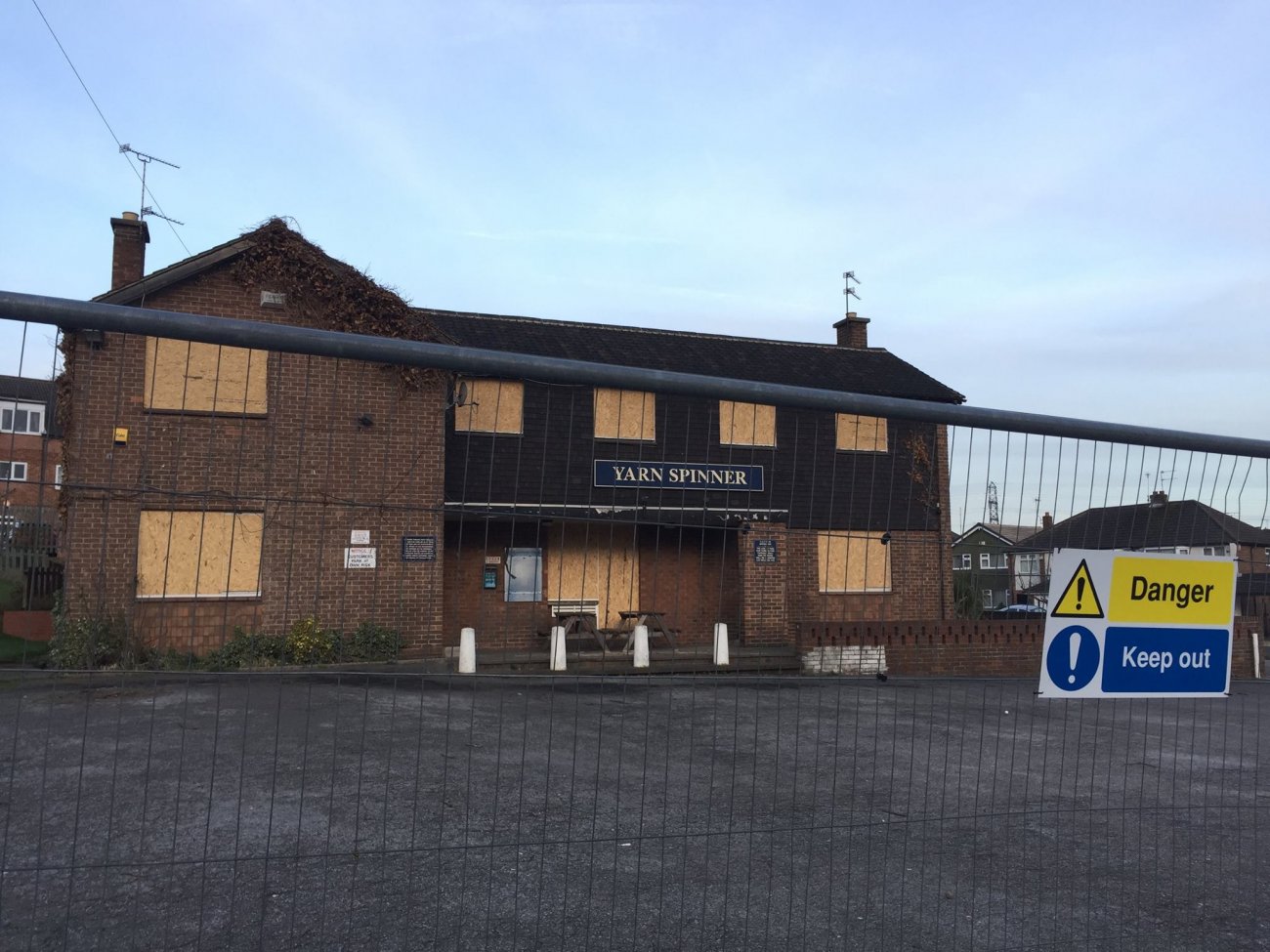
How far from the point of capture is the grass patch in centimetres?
271

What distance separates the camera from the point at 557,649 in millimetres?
3322

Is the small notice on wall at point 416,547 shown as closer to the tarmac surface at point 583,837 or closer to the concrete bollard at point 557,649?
the tarmac surface at point 583,837

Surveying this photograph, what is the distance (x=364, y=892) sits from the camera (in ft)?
16.8

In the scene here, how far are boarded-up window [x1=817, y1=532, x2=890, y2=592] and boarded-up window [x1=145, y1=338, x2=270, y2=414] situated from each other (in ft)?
6.48

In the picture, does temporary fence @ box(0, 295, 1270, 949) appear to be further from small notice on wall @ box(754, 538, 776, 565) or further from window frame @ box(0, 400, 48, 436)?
window frame @ box(0, 400, 48, 436)

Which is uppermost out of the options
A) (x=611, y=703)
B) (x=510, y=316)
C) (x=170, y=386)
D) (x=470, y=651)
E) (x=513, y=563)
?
(x=510, y=316)

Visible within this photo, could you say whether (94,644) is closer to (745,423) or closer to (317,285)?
(745,423)

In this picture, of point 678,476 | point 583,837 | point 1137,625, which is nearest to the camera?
point 678,476

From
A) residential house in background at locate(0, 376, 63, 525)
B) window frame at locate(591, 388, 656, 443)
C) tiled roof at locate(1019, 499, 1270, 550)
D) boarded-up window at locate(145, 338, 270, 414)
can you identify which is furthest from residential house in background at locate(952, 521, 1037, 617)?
residential house in background at locate(0, 376, 63, 525)

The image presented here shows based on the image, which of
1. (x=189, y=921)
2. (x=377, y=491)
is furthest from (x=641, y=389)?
(x=189, y=921)

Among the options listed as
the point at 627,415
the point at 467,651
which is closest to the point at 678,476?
the point at 627,415

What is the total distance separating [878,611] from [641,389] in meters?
1.27

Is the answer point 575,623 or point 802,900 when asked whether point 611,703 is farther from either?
point 802,900

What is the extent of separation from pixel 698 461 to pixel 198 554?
160 centimetres
